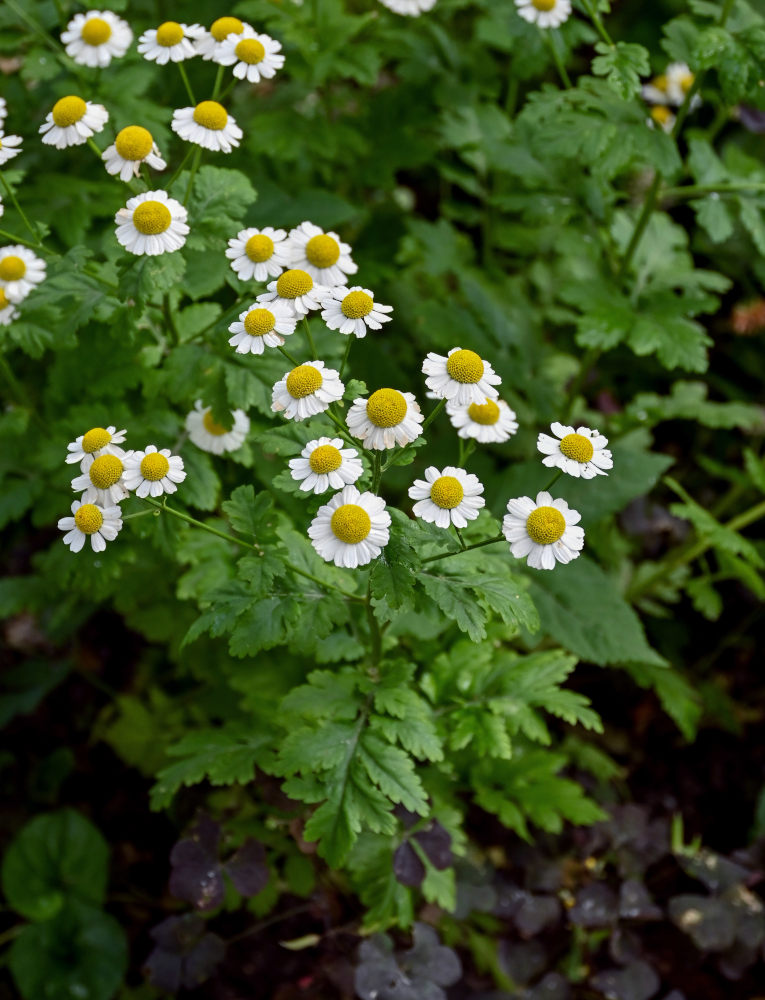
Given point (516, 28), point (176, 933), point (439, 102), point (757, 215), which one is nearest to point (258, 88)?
point (439, 102)

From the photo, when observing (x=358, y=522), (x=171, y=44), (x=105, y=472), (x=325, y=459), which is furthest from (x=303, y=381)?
(x=171, y=44)

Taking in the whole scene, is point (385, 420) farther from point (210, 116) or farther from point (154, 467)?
point (210, 116)

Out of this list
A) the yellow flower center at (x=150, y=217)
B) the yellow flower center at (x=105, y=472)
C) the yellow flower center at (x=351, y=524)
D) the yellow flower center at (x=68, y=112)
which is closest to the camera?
the yellow flower center at (x=351, y=524)

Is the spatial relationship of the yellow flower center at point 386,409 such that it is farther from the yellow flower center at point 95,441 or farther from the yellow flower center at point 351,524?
the yellow flower center at point 95,441

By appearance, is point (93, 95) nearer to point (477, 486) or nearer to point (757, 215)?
point (477, 486)

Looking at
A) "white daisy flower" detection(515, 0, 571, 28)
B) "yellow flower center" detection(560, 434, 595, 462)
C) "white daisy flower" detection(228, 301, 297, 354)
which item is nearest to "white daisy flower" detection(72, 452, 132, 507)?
"white daisy flower" detection(228, 301, 297, 354)

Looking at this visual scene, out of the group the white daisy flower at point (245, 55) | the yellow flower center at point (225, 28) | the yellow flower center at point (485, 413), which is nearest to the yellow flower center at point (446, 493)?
the yellow flower center at point (485, 413)
